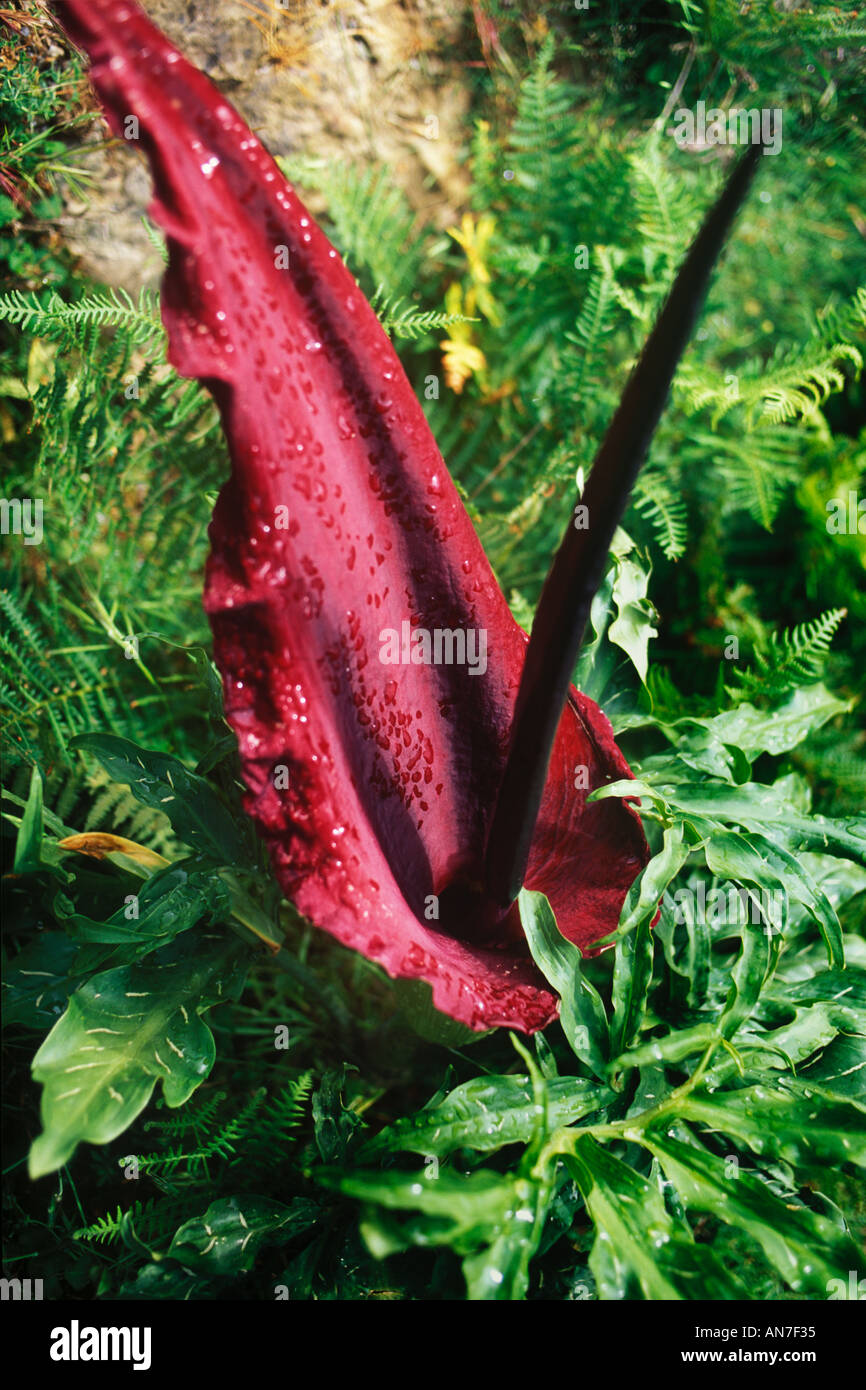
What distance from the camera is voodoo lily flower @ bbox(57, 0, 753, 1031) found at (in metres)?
0.58

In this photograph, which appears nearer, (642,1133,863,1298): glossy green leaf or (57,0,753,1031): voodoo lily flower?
(57,0,753,1031): voodoo lily flower

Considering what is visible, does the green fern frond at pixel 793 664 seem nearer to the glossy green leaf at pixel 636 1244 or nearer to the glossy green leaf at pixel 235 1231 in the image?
the glossy green leaf at pixel 636 1244

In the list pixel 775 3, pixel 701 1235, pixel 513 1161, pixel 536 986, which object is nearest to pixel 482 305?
pixel 775 3

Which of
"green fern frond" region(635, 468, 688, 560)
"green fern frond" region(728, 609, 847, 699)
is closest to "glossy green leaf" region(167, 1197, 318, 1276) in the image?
"green fern frond" region(728, 609, 847, 699)

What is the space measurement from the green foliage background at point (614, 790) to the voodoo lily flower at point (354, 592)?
12 centimetres

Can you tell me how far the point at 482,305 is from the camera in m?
1.57

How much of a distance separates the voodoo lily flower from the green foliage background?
0.40 ft

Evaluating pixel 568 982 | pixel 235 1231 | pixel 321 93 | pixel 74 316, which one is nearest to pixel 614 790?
pixel 568 982

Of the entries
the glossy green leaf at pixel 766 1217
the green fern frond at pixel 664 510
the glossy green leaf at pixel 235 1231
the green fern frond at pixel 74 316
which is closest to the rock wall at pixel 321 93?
the green fern frond at pixel 74 316

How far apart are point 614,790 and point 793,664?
0.51 m

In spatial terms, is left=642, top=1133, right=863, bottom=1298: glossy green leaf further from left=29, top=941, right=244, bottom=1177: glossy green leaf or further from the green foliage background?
left=29, top=941, right=244, bottom=1177: glossy green leaf

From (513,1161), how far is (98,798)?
687mm

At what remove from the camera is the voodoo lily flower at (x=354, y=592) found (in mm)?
583

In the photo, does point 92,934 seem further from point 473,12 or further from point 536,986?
point 473,12
